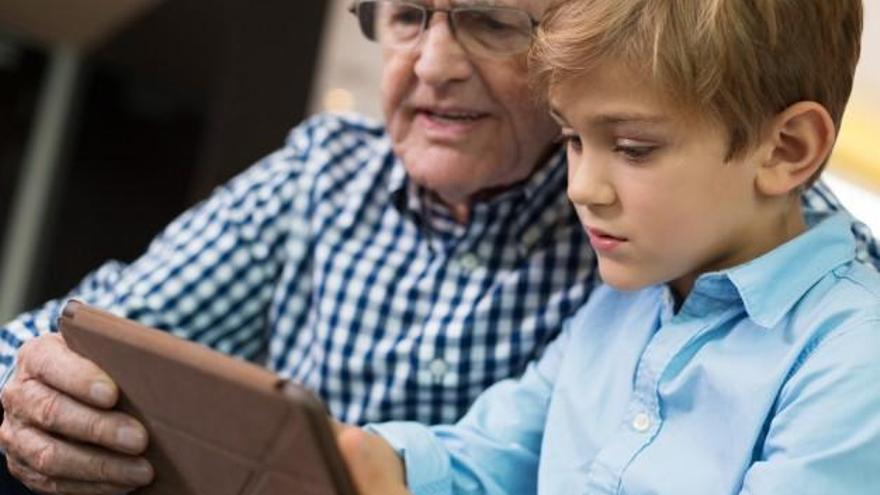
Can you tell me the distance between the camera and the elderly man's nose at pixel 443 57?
958mm

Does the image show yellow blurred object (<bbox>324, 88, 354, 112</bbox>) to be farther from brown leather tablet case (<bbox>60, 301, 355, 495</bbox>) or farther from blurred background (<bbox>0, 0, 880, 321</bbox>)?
brown leather tablet case (<bbox>60, 301, 355, 495</bbox>)

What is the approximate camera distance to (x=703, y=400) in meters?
0.74

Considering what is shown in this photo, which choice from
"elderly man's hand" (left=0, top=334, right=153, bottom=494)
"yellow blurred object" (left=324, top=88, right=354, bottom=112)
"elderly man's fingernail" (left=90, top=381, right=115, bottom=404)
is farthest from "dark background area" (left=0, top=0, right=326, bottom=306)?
"elderly man's fingernail" (left=90, top=381, right=115, bottom=404)

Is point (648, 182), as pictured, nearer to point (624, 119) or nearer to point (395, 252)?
point (624, 119)

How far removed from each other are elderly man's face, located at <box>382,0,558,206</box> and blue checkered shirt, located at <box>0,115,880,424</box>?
0.17 ft

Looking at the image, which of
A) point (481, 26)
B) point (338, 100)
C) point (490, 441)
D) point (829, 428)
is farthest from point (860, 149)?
point (829, 428)

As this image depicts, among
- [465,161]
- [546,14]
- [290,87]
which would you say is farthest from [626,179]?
[290,87]

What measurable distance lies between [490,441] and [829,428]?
0.93 feet

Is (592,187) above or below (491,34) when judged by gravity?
below

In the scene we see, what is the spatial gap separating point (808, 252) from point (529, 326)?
0.31 meters

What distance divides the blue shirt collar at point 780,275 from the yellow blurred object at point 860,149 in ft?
4.73

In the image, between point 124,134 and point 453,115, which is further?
point 124,134

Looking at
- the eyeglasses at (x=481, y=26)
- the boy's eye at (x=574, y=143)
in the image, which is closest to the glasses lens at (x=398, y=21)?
the eyeglasses at (x=481, y=26)

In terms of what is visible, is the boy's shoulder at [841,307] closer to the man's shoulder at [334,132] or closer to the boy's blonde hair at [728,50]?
the boy's blonde hair at [728,50]
